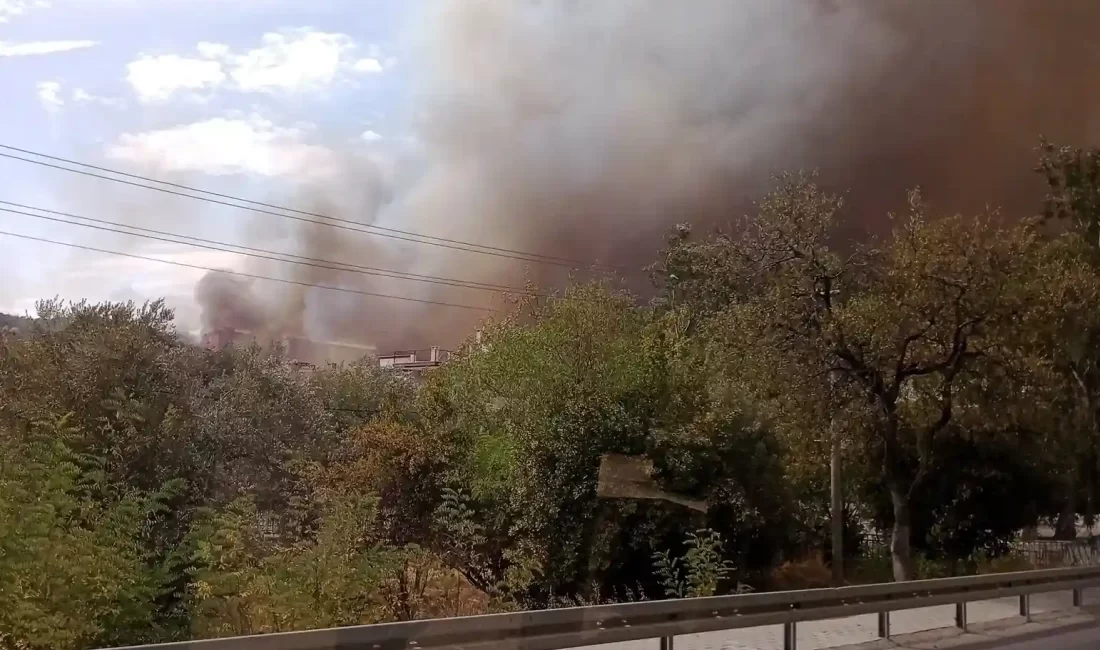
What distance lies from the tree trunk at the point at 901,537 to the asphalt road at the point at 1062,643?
553cm

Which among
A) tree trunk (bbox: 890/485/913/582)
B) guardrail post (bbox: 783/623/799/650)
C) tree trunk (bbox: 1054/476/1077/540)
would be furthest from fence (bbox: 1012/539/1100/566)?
guardrail post (bbox: 783/623/799/650)

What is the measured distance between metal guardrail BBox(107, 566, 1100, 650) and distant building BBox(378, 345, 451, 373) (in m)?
6.44

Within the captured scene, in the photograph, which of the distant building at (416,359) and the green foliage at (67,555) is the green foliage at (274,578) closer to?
the green foliage at (67,555)

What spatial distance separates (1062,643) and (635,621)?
4.72 metres

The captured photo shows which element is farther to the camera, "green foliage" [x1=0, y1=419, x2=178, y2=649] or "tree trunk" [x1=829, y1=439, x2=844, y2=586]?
"tree trunk" [x1=829, y1=439, x2=844, y2=586]

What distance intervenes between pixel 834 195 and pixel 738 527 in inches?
224

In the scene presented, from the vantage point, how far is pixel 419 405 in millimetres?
13250

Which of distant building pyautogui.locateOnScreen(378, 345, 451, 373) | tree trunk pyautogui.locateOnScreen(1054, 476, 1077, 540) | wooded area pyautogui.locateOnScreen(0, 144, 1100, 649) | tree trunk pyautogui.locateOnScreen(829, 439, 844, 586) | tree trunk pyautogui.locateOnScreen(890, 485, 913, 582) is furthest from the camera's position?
tree trunk pyautogui.locateOnScreen(1054, 476, 1077, 540)

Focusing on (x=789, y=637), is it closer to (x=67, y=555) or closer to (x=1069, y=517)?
(x=67, y=555)

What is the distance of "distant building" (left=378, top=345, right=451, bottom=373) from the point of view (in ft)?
46.0

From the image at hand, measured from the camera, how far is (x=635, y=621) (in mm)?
7977

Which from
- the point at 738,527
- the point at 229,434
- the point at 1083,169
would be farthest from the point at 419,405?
the point at 1083,169

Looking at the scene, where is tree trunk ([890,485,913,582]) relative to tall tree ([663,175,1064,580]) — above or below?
below

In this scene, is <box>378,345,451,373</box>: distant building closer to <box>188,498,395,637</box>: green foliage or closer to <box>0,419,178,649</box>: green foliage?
<box>188,498,395,637</box>: green foliage
